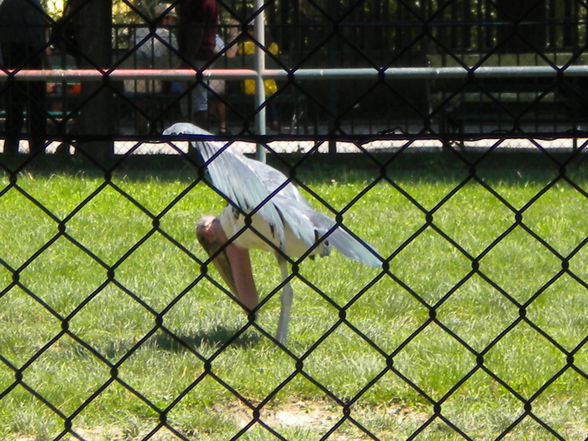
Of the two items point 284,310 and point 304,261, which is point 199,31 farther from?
point 284,310

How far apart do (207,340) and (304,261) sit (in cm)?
118

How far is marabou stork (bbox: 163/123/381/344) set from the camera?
340 cm

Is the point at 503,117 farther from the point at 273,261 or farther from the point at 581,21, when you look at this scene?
the point at 273,261

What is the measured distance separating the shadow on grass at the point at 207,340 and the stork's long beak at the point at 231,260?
5.2 inches

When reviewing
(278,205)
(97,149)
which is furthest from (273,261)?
(97,149)

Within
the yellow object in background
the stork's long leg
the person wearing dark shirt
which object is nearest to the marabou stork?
the stork's long leg

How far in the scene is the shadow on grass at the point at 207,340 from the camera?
4.10 m

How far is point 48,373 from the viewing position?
148 inches

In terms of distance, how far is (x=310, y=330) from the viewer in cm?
438

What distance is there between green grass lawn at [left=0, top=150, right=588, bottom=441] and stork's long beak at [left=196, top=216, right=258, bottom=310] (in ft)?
0.53

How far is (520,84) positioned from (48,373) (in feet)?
23.6

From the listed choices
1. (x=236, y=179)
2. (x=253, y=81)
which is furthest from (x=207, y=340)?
(x=253, y=81)

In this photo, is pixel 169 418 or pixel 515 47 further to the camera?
pixel 515 47

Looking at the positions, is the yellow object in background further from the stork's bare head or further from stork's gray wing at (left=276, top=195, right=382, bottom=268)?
stork's gray wing at (left=276, top=195, right=382, bottom=268)
